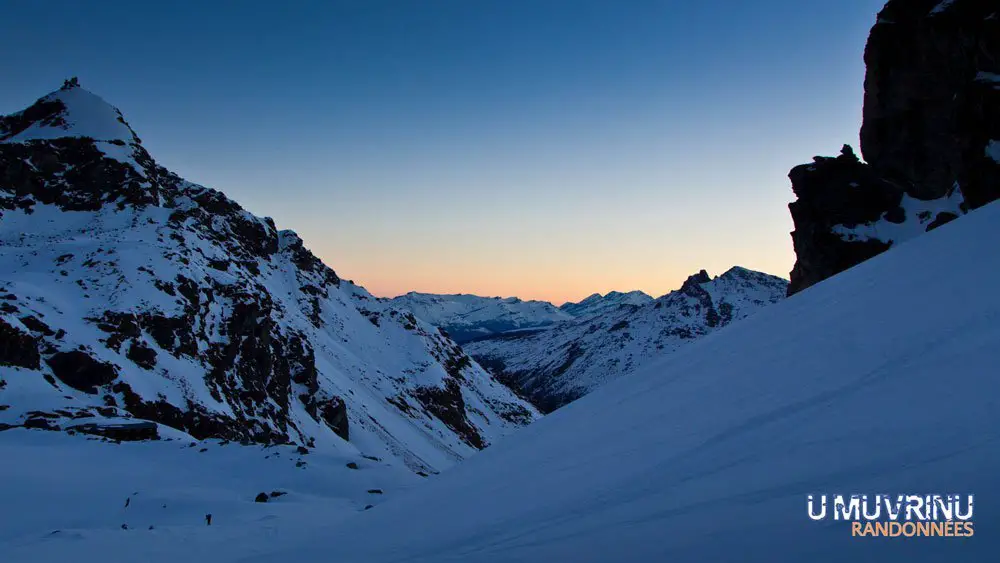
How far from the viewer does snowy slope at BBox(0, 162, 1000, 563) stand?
4.41m

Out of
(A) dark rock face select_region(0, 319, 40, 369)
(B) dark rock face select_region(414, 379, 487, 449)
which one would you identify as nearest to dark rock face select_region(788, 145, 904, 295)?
(A) dark rock face select_region(0, 319, 40, 369)

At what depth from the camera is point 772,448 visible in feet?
18.5

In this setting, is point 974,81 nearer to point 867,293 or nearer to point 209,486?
point 867,293

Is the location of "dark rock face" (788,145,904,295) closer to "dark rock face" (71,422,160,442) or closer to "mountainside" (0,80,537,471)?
"mountainside" (0,80,537,471)

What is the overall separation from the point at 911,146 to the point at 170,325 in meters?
60.1

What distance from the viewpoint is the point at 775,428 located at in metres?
5.98

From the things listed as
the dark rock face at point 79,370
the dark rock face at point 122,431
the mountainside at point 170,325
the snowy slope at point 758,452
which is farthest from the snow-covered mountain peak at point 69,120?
the snowy slope at point 758,452

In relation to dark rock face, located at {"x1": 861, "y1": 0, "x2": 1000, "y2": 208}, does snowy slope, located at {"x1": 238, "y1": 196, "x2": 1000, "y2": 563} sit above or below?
below

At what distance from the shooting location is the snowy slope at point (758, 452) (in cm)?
441

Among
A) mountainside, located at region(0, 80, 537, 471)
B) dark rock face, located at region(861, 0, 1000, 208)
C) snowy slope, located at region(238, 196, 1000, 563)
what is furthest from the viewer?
mountainside, located at region(0, 80, 537, 471)

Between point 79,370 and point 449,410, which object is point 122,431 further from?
point 449,410

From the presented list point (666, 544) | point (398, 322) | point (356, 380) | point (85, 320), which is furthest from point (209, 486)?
point (398, 322)

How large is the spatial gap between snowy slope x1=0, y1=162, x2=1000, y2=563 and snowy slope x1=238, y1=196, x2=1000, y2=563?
0.9 inches

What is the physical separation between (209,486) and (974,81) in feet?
117
